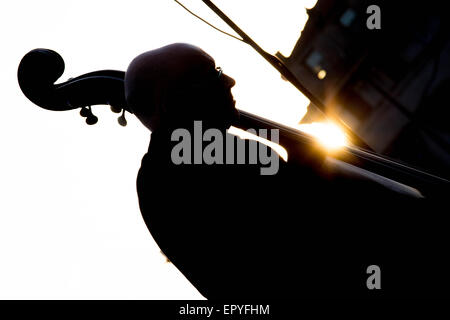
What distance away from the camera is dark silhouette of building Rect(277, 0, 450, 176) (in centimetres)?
977

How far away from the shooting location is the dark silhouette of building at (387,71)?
9766mm

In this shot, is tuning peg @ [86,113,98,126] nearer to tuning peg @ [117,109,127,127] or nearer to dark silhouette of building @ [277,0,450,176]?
tuning peg @ [117,109,127,127]

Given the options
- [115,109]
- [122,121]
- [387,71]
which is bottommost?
[122,121]

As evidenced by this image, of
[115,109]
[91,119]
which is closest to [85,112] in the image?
[91,119]

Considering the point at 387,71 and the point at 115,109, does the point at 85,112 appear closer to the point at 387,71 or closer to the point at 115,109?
the point at 115,109

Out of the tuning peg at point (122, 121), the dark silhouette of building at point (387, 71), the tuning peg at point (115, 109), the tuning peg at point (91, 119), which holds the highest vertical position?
the dark silhouette of building at point (387, 71)

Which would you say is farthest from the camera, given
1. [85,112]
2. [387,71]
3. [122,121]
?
[387,71]

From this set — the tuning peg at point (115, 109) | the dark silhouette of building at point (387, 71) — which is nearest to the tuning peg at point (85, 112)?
the tuning peg at point (115, 109)

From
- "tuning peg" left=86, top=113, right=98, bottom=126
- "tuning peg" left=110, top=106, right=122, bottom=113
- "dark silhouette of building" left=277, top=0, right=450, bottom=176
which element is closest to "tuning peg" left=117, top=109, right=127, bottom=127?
"tuning peg" left=110, top=106, right=122, bottom=113

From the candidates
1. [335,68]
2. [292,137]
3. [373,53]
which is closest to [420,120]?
[373,53]

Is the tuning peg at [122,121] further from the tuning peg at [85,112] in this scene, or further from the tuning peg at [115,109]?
the tuning peg at [85,112]

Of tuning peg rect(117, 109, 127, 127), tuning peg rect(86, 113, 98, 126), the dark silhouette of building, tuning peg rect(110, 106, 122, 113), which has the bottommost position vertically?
tuning peg rect(117, 109, 127, 127)

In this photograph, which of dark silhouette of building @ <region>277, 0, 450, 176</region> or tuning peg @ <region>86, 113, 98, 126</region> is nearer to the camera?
tuning peg @ <region>86, 113, 98, 126</region>

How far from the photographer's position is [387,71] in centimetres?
1114
